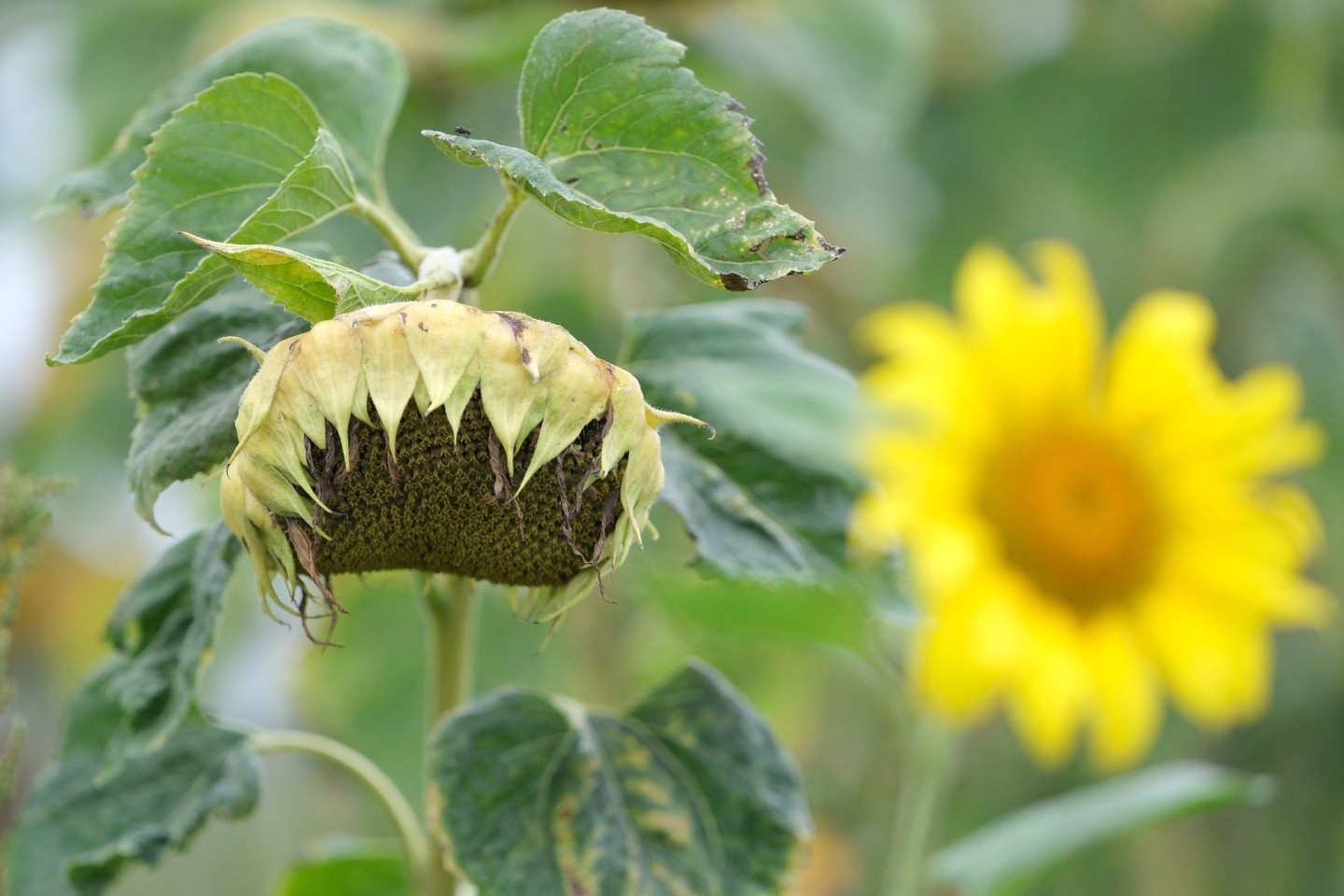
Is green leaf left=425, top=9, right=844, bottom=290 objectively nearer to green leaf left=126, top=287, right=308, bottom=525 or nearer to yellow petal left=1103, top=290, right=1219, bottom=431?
green leaf left=126, top=287, right=308, bottom=525

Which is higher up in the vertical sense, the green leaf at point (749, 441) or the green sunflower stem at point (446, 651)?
the green leaf at point (749, 441)

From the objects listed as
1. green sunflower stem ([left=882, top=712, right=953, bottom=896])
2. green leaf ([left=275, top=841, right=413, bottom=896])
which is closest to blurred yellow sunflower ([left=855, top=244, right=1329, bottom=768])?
green sunflower stem ([left=882, top=712, right=953, bottom=896])

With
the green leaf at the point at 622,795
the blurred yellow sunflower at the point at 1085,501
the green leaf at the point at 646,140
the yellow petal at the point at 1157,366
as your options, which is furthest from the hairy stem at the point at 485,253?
the yellow petal at the point at 1157,366

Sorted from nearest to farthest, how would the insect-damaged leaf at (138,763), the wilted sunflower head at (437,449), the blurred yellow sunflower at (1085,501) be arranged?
the wilted sunflower head at (437,449) < the insect-damaged leaf at (138,763) < the blurred yellow sunflower at (1085,501)

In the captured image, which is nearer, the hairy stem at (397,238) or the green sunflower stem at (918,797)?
the hairy stem at (397,238)

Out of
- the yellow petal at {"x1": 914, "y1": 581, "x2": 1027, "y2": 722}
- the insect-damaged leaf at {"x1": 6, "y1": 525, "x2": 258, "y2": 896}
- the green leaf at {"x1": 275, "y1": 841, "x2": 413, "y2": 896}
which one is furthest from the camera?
the yellow petal at {"x1": 914, "y1": 581, "x2": 1027, "y2": 722}

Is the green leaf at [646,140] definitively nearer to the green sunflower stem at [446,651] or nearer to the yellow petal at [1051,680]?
the green sunflower stem at [446,651]
